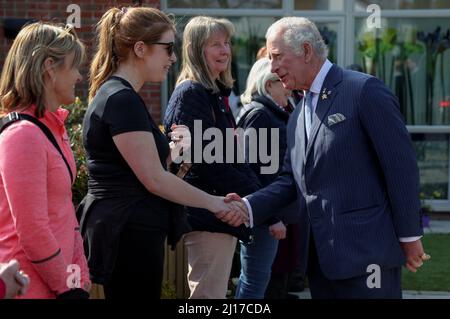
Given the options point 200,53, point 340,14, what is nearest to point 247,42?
point 340,14

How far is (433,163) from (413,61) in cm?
133

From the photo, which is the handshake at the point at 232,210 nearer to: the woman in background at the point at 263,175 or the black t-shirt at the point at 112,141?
the black t-shirt at the point at 112,141

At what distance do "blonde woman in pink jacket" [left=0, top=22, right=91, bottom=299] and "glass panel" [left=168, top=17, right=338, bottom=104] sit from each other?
6.73 metres

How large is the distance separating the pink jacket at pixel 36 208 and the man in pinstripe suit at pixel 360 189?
1.26 m

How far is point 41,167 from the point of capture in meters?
3.40

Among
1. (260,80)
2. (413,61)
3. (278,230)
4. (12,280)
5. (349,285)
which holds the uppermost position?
(260,80)

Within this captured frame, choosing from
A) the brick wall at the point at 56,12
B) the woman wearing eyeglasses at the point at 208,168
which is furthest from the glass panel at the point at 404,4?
the woman wearing eyeglasses at the point at 208,168

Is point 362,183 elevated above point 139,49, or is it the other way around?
point 139,49

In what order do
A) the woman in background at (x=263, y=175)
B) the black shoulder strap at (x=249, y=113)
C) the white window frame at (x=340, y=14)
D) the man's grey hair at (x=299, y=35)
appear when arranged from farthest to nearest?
the white window frame at (x=340, y=14) → the black shoulder strap at (x=249, y=113) → the woman in background at (x=263, y=175) → the man's grey hair at (x=299, y=35)

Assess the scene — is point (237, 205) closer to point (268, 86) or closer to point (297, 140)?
point (297, 140)

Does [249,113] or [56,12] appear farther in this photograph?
[56,12]

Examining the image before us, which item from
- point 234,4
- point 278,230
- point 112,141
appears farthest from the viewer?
point 234,4

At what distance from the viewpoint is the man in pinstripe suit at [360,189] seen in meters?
4.07

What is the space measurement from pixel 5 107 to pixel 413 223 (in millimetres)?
1975
